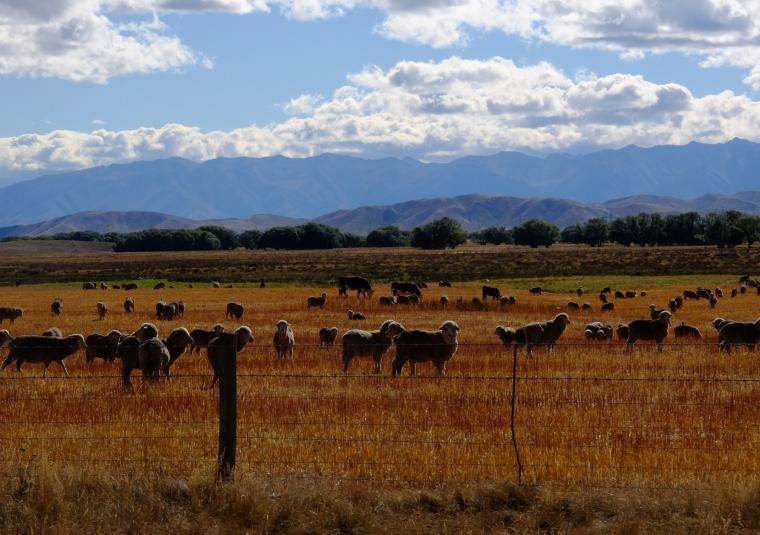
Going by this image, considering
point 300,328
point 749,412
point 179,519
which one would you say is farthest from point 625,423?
point 300,328

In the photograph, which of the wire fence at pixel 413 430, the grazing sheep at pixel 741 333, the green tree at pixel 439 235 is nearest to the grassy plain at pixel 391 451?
the wire fence at pixel 413 430

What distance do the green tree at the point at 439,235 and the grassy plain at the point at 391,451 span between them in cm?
15133

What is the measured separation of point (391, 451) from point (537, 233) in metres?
173

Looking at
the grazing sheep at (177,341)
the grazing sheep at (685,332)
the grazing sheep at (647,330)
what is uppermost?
the grazing sheep at (177,341)

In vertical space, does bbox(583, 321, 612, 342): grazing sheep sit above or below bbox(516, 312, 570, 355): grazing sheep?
below

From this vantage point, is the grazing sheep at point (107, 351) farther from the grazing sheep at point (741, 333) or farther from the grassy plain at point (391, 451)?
the grazing sheep at point (741, 333)

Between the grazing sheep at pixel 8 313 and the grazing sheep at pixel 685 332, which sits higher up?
the grazing sheep at pixel 8 313

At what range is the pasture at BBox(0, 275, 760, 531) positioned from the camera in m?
9.72

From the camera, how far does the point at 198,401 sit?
49.6 ft

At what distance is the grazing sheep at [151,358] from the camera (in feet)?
57.9

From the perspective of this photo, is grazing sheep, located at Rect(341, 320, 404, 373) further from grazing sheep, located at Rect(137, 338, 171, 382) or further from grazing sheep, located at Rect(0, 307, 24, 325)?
grazing sheep, located at Rect(0, 307, 24, 325)

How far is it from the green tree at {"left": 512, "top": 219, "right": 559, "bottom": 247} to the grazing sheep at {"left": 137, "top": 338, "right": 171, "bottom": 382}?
166554 millimetres

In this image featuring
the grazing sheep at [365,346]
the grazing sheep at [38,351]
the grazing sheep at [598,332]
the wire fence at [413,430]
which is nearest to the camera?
the wire fence at [413,430]

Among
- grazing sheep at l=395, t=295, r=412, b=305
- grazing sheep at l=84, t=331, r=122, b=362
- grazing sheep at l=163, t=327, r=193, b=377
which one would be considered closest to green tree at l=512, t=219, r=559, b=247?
grazing sheep at l=395, t=295, r=412, b=305
